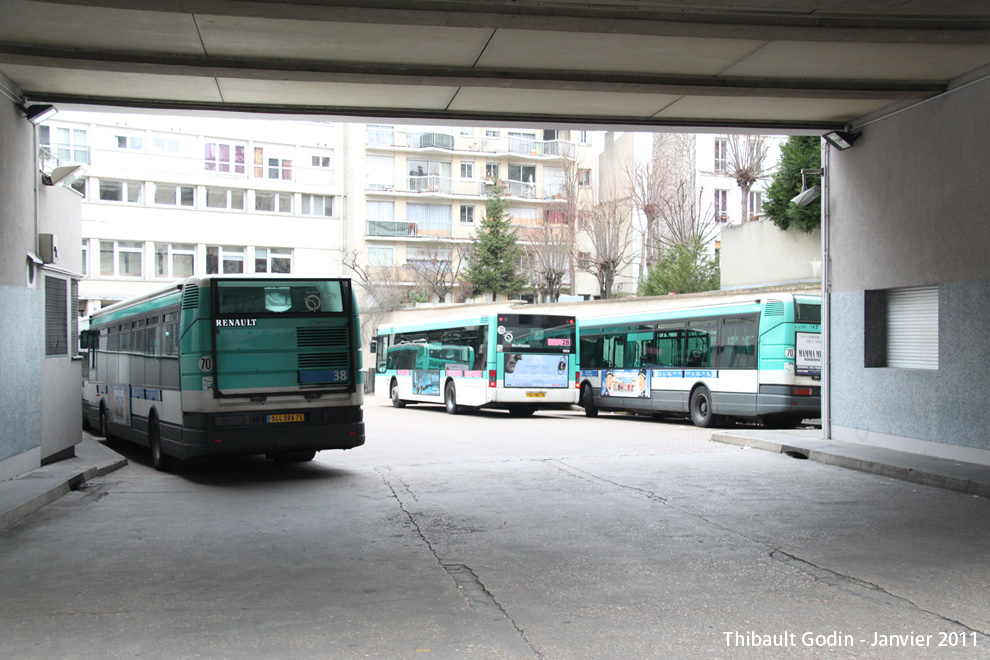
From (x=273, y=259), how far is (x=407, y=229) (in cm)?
969

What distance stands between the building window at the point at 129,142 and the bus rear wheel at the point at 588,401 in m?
33.0

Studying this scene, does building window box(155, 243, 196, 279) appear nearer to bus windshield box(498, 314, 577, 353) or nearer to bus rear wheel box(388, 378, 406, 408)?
bus rear wheel box(388, 378, 406, 408)

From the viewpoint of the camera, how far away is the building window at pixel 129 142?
4891 cm

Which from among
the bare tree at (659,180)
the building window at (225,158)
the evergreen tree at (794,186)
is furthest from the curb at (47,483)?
the building window at (225,158)

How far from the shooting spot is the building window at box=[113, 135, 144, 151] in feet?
160

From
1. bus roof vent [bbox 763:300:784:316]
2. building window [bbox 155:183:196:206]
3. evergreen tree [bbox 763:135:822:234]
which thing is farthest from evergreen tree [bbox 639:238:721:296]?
building window [bbox 155:183:196:206]

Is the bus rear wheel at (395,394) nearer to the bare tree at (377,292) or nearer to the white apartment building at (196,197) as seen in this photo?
the bare tree at (377,292)

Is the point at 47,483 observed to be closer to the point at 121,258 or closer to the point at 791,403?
the point at 791,403

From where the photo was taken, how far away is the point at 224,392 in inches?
476

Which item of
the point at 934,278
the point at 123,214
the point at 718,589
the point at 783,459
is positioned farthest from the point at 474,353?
the point at 123,214

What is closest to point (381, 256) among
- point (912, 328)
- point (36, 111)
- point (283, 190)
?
point (283, 190)

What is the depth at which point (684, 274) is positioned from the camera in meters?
34.5

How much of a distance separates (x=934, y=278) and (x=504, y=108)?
21.2ft

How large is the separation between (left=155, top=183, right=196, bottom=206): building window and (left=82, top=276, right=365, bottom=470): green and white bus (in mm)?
39673
